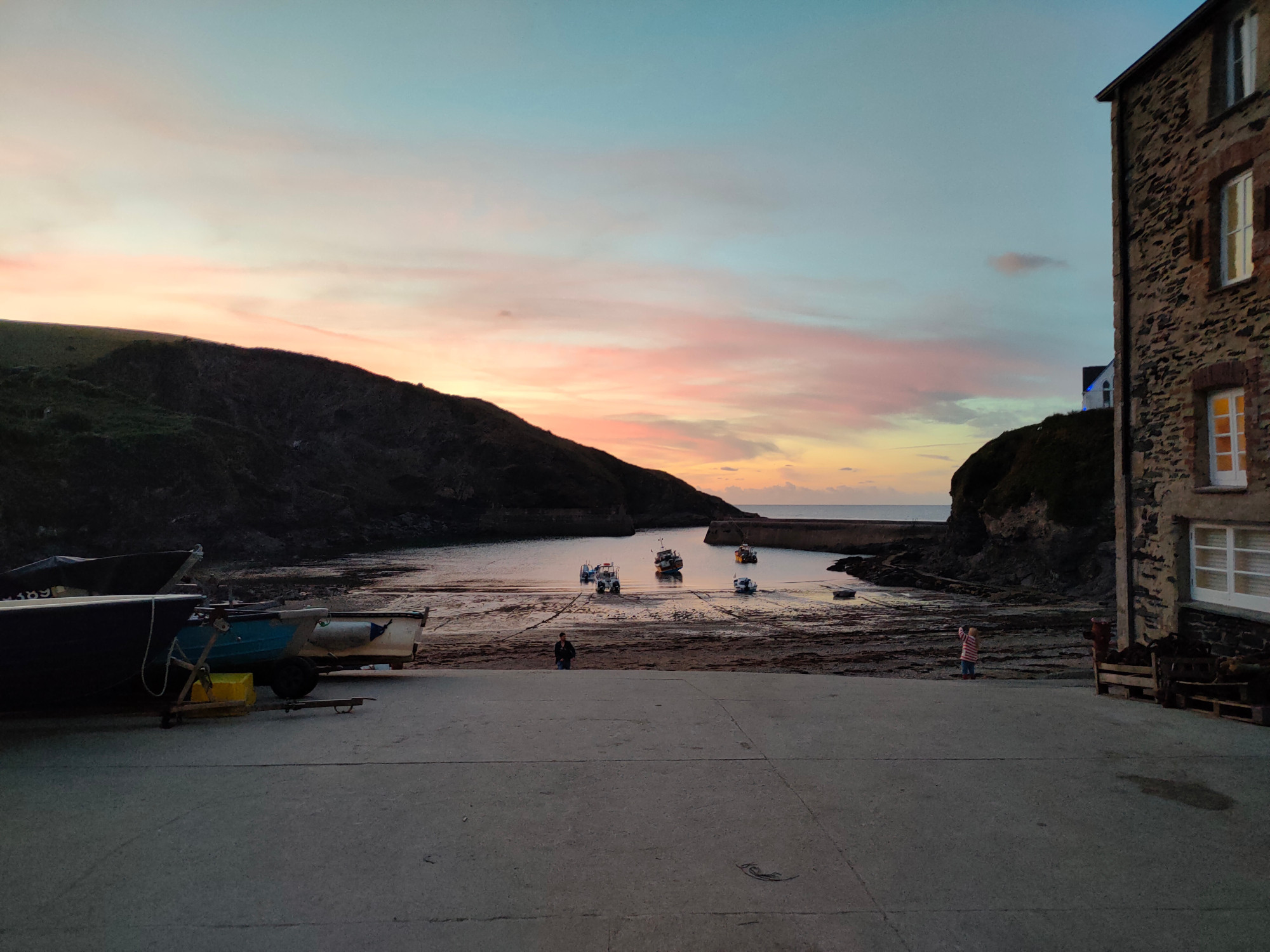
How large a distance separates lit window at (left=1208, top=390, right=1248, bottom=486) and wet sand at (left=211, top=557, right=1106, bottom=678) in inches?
392

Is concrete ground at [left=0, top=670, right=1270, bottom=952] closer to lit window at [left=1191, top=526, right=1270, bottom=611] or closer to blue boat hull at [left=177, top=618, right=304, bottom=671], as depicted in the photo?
blue boat hull at [left=177, top=618, right=304, bottom=671]

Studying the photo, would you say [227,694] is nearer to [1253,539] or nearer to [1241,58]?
[1253,539]

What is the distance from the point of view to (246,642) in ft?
34.9

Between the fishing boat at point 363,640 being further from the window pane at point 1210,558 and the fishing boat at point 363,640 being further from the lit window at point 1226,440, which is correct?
the lit window at point 1226,440

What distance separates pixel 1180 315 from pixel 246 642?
16.0 meters

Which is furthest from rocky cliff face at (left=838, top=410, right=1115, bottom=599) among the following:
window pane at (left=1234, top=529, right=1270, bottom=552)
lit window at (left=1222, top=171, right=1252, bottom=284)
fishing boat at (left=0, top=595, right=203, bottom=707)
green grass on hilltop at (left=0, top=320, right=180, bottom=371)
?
green grass on hilltop at (left=0, top=320, right=180, bottom=371)

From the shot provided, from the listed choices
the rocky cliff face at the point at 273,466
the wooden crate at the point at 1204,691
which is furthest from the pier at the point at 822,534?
the wooden crate at the point at 1204,691

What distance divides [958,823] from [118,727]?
9.49 m

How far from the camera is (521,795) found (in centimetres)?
668

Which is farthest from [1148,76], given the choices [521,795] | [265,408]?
[265,408]

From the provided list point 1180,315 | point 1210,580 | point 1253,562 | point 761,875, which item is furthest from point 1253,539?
point 761,875

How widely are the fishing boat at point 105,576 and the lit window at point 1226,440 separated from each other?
54.3ft

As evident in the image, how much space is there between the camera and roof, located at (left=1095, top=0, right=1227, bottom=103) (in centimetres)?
1170

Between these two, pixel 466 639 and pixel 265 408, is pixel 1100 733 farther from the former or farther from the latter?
pixel 265 408
